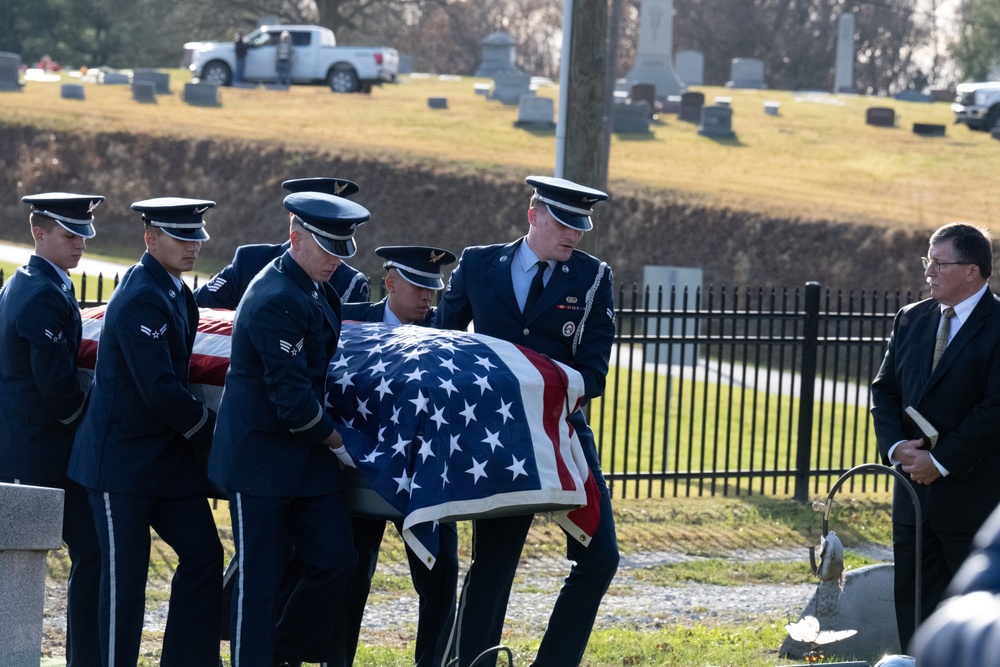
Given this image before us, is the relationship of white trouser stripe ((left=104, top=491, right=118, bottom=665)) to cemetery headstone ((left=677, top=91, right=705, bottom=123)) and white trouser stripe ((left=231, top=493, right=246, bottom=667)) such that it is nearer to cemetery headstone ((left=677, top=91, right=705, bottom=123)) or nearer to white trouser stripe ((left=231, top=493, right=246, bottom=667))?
white trouser stripe ((left=231, top=493, right=246, bottom=667))

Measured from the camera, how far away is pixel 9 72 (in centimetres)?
3547

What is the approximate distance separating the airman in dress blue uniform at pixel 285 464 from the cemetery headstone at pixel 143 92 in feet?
104

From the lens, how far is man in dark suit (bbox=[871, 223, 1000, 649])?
499 cm

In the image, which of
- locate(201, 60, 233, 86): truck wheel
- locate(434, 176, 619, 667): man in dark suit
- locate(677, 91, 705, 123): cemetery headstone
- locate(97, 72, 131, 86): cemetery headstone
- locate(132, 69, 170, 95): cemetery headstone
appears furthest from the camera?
locate(97, 72, 131, 86): cemetery headstone

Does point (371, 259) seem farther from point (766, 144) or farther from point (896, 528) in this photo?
point (896, 528)

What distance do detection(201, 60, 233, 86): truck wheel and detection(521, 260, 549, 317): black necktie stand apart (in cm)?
3551

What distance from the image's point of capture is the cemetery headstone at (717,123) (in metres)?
31.9

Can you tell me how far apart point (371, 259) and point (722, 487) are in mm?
14957

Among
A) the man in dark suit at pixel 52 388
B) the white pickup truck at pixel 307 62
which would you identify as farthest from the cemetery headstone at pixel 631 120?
the man in dark suit at pixel 52 388

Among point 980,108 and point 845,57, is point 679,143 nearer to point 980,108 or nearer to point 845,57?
point 980,108

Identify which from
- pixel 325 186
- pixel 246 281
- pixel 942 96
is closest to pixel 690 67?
pixel 942 96

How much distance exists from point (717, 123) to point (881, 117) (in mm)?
6056

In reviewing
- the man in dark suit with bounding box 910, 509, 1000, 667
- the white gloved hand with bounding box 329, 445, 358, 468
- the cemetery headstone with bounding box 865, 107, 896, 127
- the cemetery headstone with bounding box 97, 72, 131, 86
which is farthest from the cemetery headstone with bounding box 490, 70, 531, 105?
the man in dark suit with bounding box 910, 509, 1000, 667

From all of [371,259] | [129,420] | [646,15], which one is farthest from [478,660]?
[646,15]
